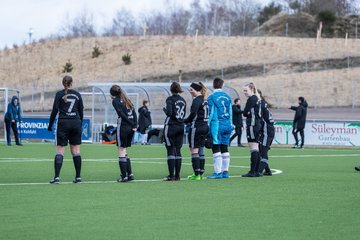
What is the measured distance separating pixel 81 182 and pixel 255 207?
5.54 metres

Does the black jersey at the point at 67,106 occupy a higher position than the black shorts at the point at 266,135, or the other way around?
the black jersey at the point at 67,106

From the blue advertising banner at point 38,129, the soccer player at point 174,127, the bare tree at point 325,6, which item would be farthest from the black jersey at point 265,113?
the bare tree at point 325,6

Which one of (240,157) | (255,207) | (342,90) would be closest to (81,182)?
(255,207)

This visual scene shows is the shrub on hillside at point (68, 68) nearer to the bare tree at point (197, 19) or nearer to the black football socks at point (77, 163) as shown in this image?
the bare tree at point (197, 19)

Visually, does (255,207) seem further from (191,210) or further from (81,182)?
(81,182)

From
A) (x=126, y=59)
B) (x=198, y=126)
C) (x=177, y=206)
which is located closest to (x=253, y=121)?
(x=198, y=126)

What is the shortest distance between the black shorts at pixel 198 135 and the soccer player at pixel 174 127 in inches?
16.8

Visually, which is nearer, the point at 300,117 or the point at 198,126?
the point at 198,126

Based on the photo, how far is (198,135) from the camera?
2002 cm

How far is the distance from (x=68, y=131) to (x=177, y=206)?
479 cm

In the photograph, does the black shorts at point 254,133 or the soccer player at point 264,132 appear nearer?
the black shorts at point 254,133

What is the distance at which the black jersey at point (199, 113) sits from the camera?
64.7ft

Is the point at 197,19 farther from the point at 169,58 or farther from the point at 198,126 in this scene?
the point at 198,126

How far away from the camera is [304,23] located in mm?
99875
